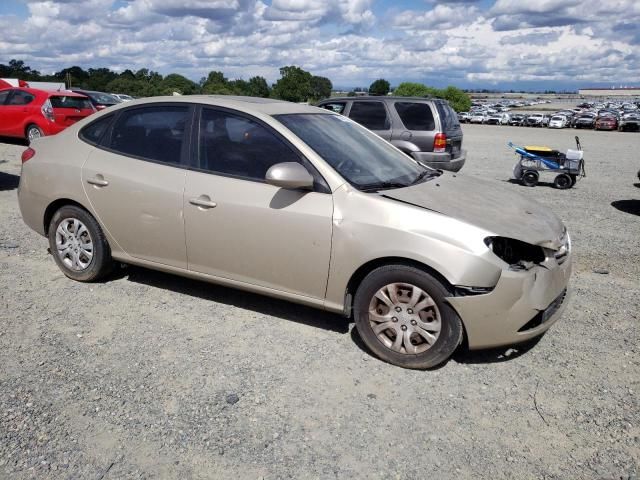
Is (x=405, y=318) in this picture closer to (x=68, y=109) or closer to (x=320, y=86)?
(x=68, y=109)

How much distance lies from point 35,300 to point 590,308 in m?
4.74

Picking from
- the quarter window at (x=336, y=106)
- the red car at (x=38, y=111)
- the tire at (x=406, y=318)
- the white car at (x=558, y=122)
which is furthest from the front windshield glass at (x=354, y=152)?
the white car at (x=558, y=122)

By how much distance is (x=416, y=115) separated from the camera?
35.4 ft

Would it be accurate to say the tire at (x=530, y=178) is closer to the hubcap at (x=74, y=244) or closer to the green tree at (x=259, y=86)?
the hubcap at (x=74, y=244)

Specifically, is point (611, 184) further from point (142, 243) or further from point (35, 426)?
point (35, 426)

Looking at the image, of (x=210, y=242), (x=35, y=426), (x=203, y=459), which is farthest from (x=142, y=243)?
(x=203, y=459)

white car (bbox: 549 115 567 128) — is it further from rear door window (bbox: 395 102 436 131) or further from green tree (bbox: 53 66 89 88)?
green tree (bbox: 53 66 89 88)

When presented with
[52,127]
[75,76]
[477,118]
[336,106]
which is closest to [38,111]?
[52,127]

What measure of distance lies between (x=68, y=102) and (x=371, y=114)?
28.7 feet

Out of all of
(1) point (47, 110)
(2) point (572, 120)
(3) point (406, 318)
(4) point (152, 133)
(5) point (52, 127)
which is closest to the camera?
(3) point (406, 318)

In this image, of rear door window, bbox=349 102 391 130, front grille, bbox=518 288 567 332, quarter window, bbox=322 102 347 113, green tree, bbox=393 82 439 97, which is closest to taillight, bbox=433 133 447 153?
rear door window, bbox=349 102 391 130

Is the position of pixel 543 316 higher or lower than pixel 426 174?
lower

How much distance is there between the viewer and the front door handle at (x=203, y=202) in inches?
163

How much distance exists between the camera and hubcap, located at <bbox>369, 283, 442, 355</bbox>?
3.57 m
